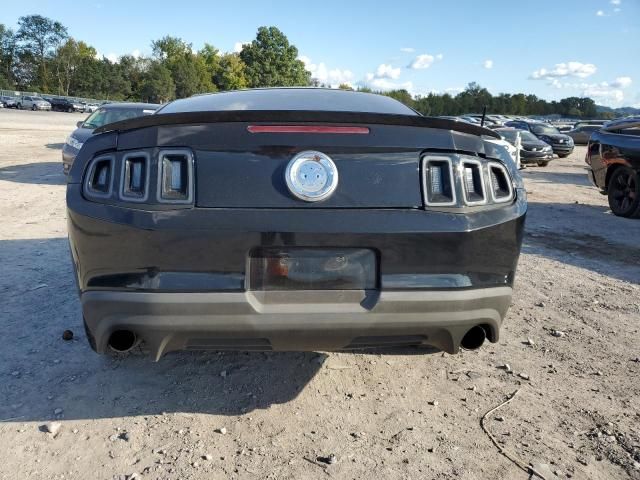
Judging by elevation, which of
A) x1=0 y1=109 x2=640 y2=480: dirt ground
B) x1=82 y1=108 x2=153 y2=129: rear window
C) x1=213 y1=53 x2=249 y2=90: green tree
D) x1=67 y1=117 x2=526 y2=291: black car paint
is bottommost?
x1=0 y1=109 x2=640 y2=480: dirt ground

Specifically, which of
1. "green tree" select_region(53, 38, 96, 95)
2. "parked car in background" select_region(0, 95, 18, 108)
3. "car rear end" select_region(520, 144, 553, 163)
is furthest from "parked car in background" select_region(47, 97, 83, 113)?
"car rear end" select_region(520, 144, 553, 163)

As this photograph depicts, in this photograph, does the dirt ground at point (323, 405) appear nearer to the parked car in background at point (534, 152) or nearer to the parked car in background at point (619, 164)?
the parked car in background at point (619, 164)

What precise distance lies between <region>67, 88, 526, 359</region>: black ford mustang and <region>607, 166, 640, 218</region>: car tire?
7.28 metres

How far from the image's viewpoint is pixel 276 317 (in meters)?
2.12

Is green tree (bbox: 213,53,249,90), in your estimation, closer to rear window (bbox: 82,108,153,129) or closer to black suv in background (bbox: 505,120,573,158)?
black suv in background (bbox: 505,120,573,158)

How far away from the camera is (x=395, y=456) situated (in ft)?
7.59

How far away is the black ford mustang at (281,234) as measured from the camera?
211 cm

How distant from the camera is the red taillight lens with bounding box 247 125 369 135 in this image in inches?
85.7

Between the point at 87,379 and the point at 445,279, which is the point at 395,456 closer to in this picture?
the point at 445,279

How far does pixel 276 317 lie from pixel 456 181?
94cm

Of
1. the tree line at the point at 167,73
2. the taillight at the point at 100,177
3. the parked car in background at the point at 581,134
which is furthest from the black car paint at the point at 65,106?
the taillight at the point at 100,177

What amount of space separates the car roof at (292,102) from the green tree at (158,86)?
8939cm

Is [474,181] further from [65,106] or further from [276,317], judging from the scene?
[65,106]

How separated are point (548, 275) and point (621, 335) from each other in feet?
4.82
